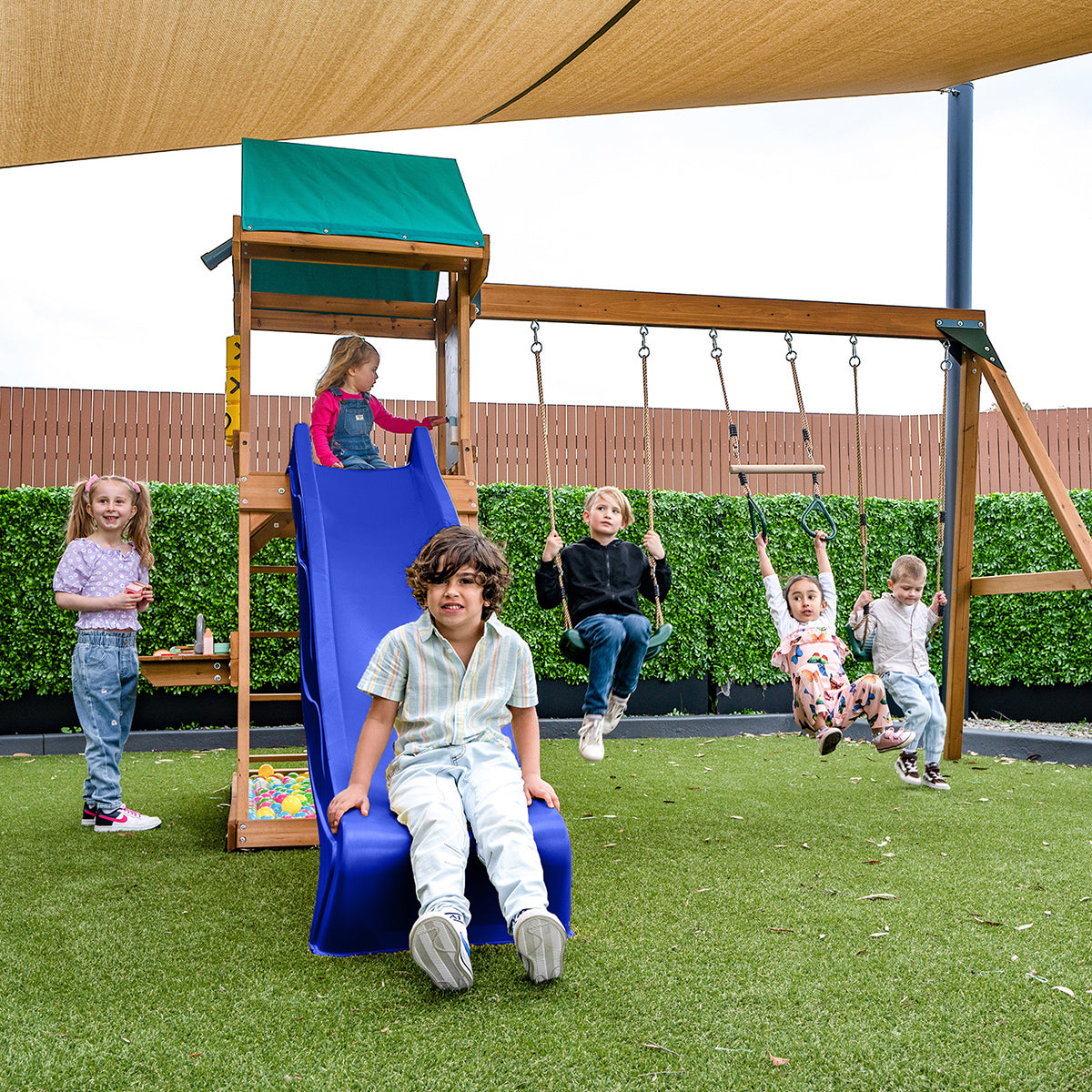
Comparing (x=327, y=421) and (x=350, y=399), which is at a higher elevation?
(x=350, y=399)

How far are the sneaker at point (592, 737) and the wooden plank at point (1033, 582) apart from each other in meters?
2.31

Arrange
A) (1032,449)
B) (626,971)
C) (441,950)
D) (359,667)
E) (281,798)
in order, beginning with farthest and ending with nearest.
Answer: (1032,449) < (281,798) < (359,667) < (626,971) < (441,950)

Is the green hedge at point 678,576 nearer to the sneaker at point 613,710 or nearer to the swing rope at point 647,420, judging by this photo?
the sneaker at point 613,710

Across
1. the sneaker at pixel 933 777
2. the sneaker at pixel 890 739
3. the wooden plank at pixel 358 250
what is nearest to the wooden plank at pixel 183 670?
the wooden plank at pixel 358 250

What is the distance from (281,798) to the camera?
13.9 feet

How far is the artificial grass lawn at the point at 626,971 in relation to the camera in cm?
201

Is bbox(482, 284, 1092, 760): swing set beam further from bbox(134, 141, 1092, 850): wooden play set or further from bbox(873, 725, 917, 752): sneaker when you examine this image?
bbox(873, 725, 917, 752): sneaker

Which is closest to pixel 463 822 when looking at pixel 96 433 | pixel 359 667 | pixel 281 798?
pixel 359 667

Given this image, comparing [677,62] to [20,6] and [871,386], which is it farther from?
[871,386]

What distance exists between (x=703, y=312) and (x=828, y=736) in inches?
84.6

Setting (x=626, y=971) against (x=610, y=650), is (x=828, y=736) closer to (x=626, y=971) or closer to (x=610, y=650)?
(x=610, y=650)

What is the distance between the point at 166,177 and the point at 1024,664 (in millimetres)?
10114

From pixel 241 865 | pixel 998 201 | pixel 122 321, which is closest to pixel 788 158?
pixel 998 201

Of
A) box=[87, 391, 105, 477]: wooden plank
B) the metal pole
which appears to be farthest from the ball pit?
box=[87, 391, 105, 477]: wooden plank
